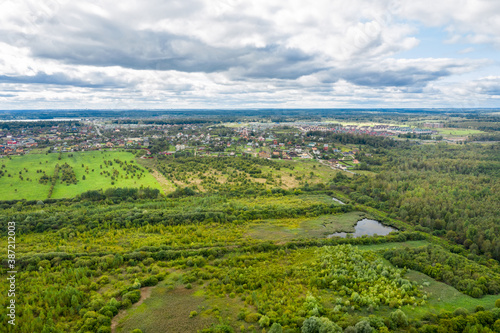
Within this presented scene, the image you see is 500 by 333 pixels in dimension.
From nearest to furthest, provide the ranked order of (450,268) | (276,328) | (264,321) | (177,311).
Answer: (276,328), (264,321), (177,311), (450,268)

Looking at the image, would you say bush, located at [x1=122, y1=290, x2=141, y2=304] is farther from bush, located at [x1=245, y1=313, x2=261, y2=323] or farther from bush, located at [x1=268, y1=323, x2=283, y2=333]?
bush, located at [x1=268, y1=323, x2=283, y2=333]

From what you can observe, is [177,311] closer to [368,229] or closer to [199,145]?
[368,229]

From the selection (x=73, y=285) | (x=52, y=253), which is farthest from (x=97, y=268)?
(x=52, y=253)

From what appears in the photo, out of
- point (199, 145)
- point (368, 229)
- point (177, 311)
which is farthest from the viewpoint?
point (199, 145)

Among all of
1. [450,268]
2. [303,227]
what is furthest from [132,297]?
[450,268]

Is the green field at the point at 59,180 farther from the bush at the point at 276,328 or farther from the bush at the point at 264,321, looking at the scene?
the bush at the point at 276,328

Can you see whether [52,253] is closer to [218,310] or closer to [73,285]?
[73,285]

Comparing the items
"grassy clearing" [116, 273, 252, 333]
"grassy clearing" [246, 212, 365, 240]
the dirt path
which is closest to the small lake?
"grassy clearing" [246, 212, 365, 240]
